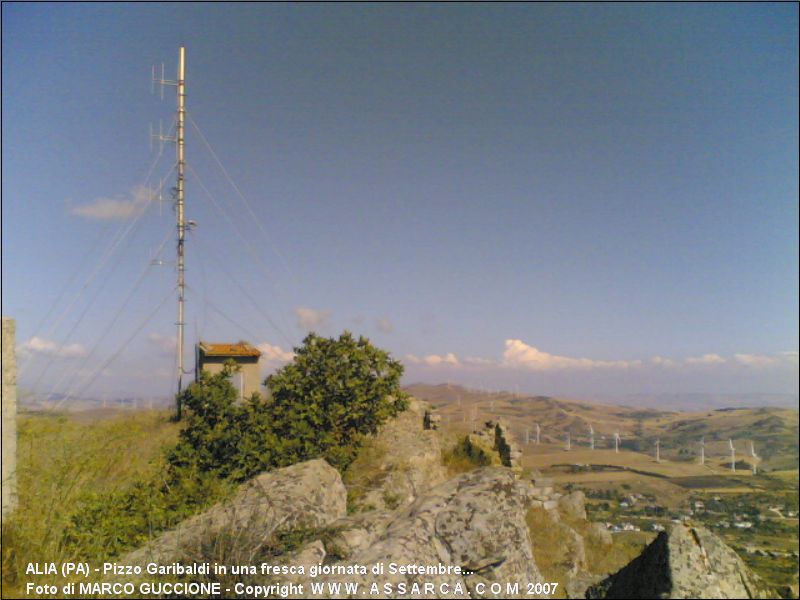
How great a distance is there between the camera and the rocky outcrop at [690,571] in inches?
237

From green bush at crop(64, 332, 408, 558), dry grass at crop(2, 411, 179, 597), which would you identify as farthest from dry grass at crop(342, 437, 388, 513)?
dry grass at crop(2, 411, 179, 597)

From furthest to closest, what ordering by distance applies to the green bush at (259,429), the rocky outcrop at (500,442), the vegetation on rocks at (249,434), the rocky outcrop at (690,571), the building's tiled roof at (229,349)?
1. the building's tiled roof at (229,349)
2. the rocky outcrop at (500,442)
3. the green bush at (259,429)
4. the vegetation on rocks at (249,434)
5. the rocky outcrop at (690,571)

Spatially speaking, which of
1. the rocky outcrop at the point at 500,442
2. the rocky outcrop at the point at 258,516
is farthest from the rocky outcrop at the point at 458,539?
A: the rocky outcrop at the point at 500,442

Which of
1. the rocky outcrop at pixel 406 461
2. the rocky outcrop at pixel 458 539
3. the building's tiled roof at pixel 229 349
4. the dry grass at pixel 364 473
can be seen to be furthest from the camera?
the building's tiled roof at pixel 229 349

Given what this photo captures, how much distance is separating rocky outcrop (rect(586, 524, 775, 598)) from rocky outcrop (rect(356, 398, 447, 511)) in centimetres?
486

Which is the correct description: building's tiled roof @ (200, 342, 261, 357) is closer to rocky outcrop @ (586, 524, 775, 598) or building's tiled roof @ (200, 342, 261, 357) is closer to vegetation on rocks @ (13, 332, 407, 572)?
vegetation on rocks @ (13, 332, 407, 572)

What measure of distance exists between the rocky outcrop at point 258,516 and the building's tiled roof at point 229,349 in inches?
253

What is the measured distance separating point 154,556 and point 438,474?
24.6ft

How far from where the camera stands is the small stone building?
16031mm

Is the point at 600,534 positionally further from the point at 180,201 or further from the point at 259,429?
the point at 180,201

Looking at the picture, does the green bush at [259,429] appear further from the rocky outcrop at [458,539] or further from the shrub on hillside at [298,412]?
the rocky outcrop at [458,539]

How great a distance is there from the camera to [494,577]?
7223mm

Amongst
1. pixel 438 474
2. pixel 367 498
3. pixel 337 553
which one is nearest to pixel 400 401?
pixel 438 474

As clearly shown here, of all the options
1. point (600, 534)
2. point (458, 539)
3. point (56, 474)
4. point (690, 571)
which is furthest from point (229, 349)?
point (690, 571)
